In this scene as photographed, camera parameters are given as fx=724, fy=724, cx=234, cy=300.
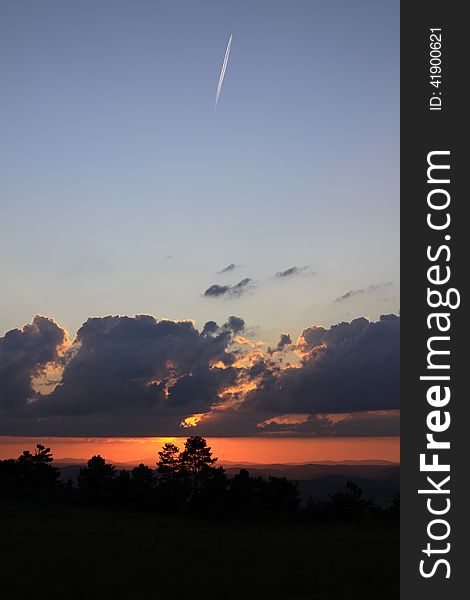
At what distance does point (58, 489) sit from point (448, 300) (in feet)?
317

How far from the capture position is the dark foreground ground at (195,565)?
27.2 metres

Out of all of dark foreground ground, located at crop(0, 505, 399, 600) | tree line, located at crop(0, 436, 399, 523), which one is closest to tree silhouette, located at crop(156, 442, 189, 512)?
tree line, located at crop(0, 436, 399, 523)

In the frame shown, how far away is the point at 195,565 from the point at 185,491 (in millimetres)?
80824

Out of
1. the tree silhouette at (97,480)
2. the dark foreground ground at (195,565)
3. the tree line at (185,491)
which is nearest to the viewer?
the dark foreground ground at (195,565)

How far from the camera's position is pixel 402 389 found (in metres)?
22.2

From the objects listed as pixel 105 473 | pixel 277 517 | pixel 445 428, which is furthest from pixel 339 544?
pixel 105 473

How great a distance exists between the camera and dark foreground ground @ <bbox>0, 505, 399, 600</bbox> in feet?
89.1

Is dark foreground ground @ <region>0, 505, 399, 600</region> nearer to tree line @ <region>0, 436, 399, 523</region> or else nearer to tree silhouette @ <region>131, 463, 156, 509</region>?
tree line @ <region>0, 436, 399, 523</region>

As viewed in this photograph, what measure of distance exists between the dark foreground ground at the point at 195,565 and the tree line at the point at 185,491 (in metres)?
33.4

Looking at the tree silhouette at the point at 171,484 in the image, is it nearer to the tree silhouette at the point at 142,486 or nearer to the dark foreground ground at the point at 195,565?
the tree silhouette at the point at 142,486

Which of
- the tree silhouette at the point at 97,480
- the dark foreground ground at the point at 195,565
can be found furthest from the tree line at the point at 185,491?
the dark foreground ground at the point at 195,565

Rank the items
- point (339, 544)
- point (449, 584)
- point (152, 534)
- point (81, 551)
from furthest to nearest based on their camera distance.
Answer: point (152, 534) → point (339, 544) → point (81, 551) → point (449, 584)

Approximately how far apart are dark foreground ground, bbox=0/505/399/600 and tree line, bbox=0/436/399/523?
3343 cm

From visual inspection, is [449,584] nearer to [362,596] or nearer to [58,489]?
[362,596]
